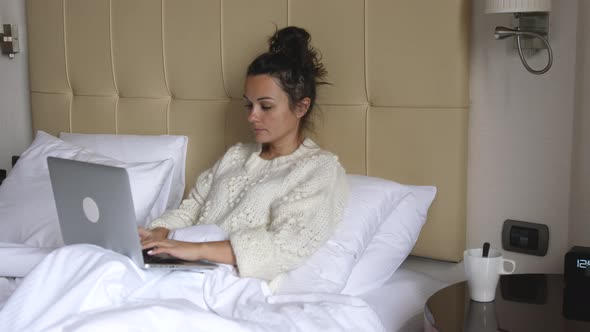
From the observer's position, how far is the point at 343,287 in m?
1.76

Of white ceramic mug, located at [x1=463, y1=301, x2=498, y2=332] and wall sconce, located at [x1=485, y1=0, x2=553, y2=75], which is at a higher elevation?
wall sconce, located at [x1=485, y1=0, x2=553, y2=75]

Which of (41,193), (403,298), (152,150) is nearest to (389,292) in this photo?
(403,298)

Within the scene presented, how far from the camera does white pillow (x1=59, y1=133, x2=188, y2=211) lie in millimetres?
2371

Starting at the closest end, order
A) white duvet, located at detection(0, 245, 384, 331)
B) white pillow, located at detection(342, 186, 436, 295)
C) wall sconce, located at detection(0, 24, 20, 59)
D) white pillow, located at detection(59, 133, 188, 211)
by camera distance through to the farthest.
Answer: white duvet, located at detection(0, 245, 384, 331) < white pillow, located at detection(342, 186, 436, 295) < white pillow, located at detection(59, 133, 188, 211) < wall sconce, located at detection(0, 24, 20, 59)

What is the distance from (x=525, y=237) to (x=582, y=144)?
28 cm

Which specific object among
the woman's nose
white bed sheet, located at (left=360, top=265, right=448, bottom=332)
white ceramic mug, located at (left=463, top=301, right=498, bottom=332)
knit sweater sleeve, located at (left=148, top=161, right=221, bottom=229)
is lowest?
white bed sheet, located at (left=360, top=265, right=448, bottom=332)

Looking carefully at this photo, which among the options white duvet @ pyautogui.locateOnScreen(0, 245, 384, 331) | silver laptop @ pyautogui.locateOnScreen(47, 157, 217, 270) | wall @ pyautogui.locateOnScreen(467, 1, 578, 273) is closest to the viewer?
white duvet @ pyautogui.locateOnScreen(0, 245, 384, 331)

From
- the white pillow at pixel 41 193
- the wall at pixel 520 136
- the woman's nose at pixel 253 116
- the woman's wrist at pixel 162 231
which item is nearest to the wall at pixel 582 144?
the wall at pixel 520 136

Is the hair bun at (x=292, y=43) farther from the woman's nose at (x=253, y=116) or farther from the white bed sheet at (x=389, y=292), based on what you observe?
the white bed sheet at (x=389, y=292)

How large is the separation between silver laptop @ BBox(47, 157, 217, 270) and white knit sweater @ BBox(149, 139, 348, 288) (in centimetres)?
13

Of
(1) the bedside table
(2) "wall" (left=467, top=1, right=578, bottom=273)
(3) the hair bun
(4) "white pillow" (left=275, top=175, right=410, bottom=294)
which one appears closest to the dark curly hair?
(3) the hair bun

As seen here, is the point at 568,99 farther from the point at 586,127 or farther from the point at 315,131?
the point at 315,131

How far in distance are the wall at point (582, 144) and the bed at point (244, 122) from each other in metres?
0.28

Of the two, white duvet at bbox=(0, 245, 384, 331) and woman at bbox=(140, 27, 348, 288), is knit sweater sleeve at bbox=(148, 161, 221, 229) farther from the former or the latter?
white duvet at bbox=(0, 245, 384, 331)
